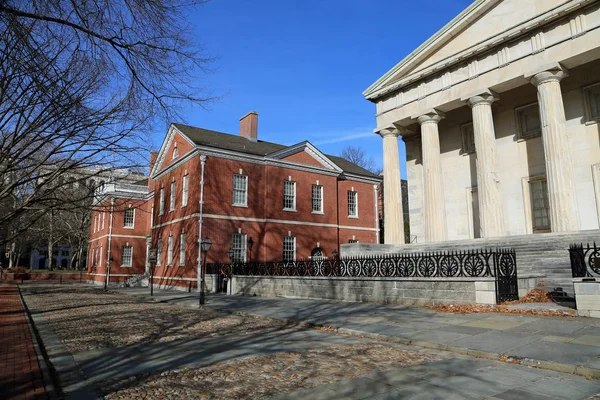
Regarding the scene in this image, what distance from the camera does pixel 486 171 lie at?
61.5 feet

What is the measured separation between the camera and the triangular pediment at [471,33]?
59.6 feet

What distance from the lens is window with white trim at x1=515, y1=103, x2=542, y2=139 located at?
2077 cm

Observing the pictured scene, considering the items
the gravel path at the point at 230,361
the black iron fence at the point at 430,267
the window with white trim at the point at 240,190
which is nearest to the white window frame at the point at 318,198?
A: the window with white trim at the point at 240,190

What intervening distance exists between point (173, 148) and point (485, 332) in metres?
27.5

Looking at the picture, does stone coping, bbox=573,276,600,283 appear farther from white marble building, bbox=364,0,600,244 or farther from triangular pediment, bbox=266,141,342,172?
triangular pediment, bbox=266,141,342,172

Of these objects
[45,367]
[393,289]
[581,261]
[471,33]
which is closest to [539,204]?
[471,33]

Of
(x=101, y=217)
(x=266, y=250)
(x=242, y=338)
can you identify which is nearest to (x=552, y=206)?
(x=242, y=338)

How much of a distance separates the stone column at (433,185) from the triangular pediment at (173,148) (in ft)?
48.1

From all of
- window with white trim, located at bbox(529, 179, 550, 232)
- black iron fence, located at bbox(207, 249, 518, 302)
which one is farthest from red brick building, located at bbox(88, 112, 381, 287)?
window with white trim, located at bbox(529, 179, 550, 232)

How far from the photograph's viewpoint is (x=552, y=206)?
53.4 ft

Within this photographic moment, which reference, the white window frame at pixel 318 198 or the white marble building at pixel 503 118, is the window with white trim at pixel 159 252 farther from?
the white marble building at pixel 503 118

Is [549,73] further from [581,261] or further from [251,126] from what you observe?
[251,126]

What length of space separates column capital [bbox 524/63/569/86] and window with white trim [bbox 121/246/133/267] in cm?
3366

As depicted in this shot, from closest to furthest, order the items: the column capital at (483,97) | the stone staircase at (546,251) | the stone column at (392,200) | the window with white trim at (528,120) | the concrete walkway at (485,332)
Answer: the concrete walkway at (485,332)
the stone staircase at (546,251)
the column capital at (483,97)
the window with white trim at (528,120)
the stone column at (392,200)
